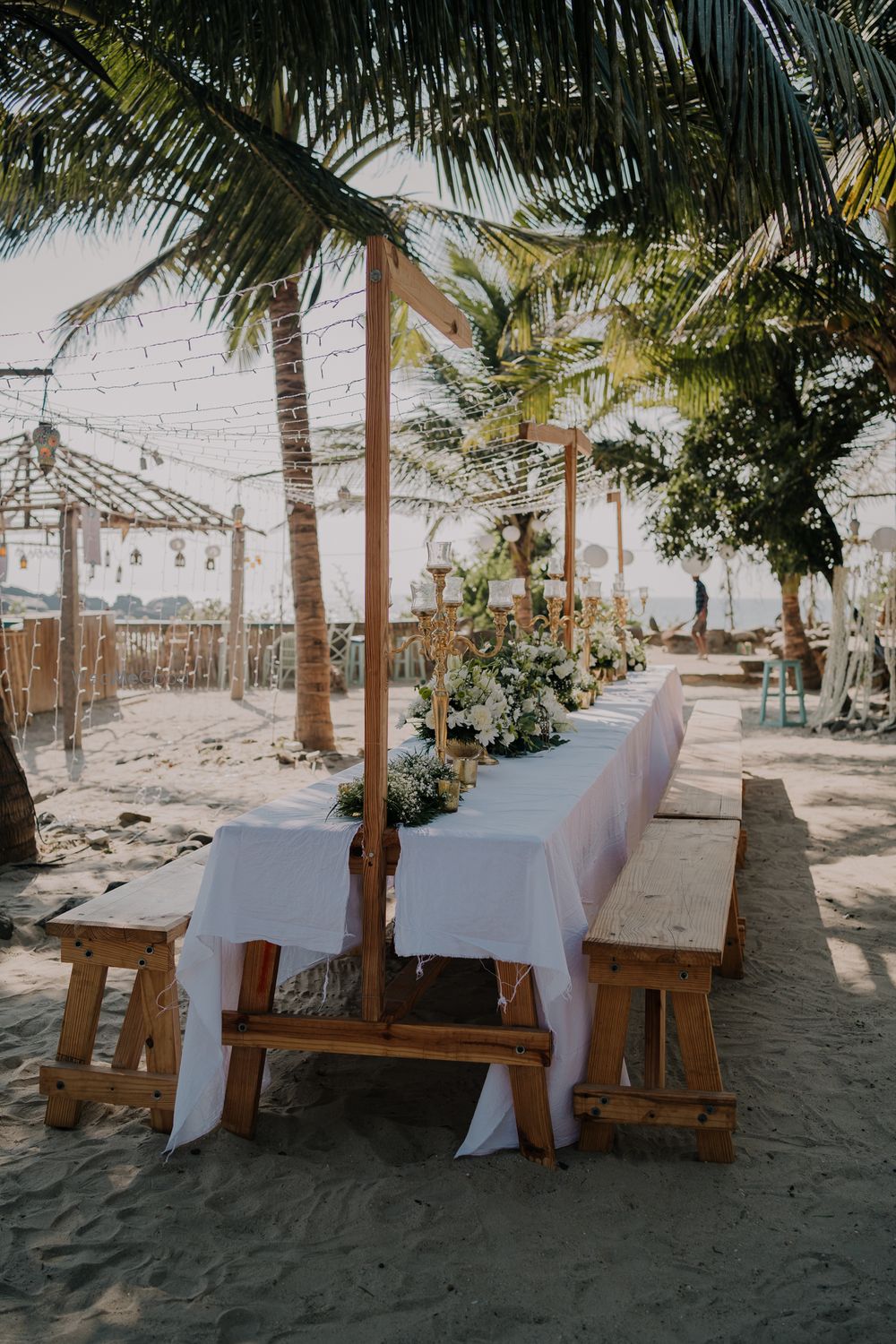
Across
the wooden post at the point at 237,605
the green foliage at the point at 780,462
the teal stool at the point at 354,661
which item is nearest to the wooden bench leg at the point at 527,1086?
the green foliage at the point at 780,462

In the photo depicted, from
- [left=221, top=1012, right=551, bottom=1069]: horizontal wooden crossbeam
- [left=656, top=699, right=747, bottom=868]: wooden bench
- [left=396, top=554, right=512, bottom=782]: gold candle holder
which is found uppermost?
[left=396, top=554, right=512, bottom=782]: gold candle holder

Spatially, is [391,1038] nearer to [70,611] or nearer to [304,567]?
[304,567]

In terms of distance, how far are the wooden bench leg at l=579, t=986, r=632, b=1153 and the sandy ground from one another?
0.05 meters

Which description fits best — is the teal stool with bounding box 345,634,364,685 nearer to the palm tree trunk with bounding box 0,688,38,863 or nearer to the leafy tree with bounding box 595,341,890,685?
the leafy tree with bounding box 595,341,890,685

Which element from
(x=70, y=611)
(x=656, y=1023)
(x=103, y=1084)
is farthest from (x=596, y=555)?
(x=103, y=1084)

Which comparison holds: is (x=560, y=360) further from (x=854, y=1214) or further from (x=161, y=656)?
(x=854, y=1214)

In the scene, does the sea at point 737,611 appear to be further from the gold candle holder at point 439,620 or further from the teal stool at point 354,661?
the teal stool at point 354,661

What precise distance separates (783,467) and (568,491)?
876cm

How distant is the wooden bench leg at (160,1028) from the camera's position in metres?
3.22

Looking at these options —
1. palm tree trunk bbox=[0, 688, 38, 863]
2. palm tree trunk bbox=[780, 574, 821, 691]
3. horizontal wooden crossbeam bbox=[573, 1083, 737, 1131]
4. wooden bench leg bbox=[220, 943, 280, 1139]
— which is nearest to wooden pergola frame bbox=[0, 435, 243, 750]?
palm tree trunk bbox=[0, 688, 38, 863]

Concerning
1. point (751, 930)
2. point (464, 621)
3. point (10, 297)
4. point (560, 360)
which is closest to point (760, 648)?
point (464, 621)

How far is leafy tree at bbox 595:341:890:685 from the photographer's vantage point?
46.6 feet

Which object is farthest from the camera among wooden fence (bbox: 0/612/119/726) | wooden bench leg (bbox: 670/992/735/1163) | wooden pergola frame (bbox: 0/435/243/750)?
wooden fence (bbox: 0/612/119/726)

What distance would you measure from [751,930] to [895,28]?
6.17m
